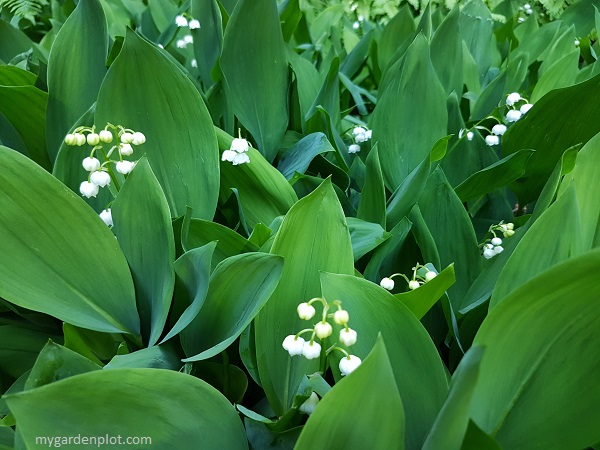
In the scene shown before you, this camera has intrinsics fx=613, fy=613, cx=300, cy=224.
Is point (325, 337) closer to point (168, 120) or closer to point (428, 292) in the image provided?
point (428, 292)

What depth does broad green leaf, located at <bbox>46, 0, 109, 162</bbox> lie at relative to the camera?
1102 millimetres

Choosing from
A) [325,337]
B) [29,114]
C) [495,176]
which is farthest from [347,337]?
[29,114]

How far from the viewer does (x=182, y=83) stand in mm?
938

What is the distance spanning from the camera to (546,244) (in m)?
0.71

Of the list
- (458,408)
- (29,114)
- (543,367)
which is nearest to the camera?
(458,408)

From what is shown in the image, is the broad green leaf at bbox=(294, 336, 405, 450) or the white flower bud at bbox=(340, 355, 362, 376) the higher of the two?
the broad green leaf at bbox=(294, 336, 405, 450)

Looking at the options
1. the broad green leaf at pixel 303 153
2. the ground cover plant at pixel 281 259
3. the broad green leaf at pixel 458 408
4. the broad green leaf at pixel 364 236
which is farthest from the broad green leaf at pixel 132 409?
the broad green leaf at pixel 303 153

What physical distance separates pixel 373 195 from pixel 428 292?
1.01 feet

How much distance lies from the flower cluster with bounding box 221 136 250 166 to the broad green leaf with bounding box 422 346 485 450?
572 mm

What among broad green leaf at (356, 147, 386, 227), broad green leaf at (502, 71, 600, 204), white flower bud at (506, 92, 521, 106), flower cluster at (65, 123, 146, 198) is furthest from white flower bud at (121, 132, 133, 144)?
white flower bud at (506, 92, 521, 106)

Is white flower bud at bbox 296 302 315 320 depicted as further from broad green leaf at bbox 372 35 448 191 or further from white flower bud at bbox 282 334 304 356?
broad green leaf at bbox 372 35 448 191

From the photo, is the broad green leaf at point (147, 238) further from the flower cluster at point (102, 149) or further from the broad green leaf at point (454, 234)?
the broad green leaf at point (454, 234)

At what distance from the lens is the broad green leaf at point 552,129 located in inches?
42.7

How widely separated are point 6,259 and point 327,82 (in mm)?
768
